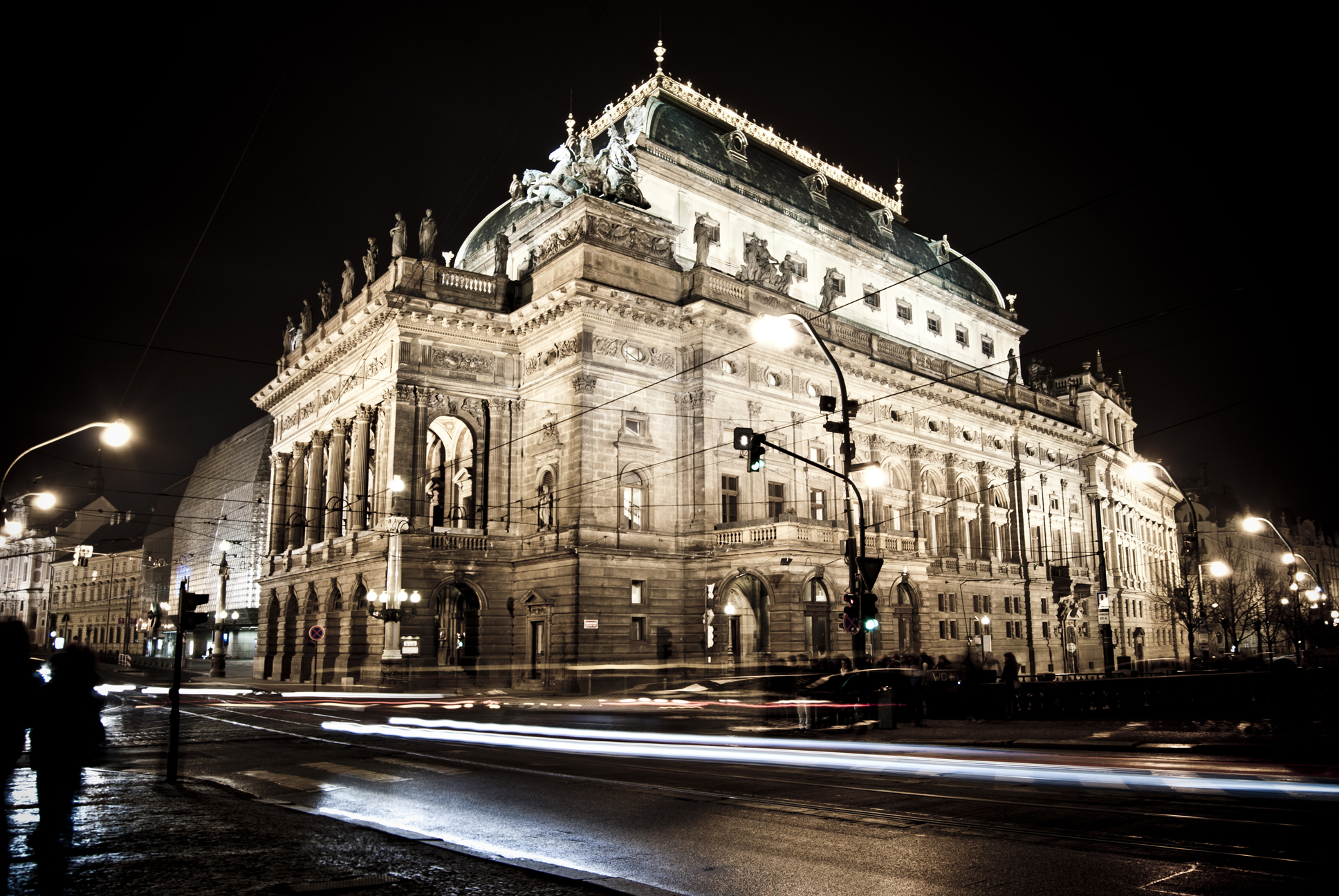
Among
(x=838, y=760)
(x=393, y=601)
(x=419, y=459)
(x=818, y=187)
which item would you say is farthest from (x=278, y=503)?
(x=838, y=760)

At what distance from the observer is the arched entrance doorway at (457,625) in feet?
132

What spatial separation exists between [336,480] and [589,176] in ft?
63.5

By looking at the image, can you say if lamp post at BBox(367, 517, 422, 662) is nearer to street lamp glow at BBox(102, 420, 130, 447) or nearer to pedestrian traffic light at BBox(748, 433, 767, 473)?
street lamp glow at BBox(102, 420, 130, 447)

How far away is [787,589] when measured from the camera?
37500mm

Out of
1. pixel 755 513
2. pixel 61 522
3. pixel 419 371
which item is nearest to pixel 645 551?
pixel 755 513

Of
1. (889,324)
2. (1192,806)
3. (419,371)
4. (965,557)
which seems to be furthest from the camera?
(889,324)

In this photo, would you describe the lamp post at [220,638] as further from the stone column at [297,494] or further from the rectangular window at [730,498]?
the rectangular window at [730,498]

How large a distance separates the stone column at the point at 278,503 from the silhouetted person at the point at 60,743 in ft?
153

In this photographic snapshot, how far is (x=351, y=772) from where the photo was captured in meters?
15.2

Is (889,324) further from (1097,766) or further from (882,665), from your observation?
(1097,766)

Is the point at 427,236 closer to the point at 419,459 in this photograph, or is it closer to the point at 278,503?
the point at 419,459

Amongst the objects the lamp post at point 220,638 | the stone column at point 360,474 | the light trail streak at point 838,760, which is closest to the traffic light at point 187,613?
the light trail streak at point 838,760

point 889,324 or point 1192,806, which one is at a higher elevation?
point 889,324

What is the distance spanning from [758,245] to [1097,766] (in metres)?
37.2
